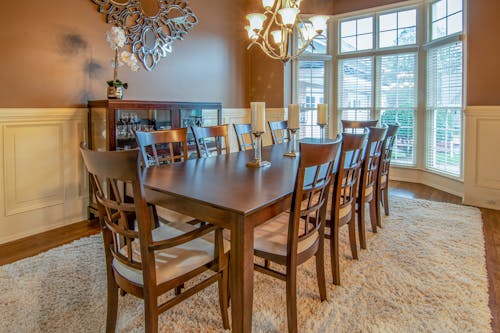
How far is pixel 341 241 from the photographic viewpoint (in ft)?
9.05

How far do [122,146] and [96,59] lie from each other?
3.19 feet

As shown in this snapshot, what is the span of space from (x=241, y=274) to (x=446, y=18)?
4.81 meters

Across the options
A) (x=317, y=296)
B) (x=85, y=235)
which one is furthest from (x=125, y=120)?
(x=317, y=296)

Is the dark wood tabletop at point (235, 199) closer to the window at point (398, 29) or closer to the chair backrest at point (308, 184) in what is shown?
the chair backrest at point (308, 184)

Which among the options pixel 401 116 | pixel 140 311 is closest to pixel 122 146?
pixel 140 311

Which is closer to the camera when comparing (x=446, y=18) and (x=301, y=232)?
(x=301, y=232)

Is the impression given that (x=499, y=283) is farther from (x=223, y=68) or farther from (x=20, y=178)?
(x=223, y=68)

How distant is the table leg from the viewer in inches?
50.5

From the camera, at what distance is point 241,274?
130 centimetres

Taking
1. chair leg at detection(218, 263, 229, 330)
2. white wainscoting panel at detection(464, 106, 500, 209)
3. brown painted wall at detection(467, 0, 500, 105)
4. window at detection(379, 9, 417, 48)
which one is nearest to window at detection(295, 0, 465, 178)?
window at detection(379, 9, 417, 48)

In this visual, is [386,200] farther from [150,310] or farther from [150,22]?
[150,22]

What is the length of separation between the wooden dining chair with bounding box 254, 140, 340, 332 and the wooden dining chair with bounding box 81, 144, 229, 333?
0.83 feet

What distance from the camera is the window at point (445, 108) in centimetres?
430

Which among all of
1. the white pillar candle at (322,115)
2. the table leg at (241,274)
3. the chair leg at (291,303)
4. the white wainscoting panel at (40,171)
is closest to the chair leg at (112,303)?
the table leg at (241,274)
